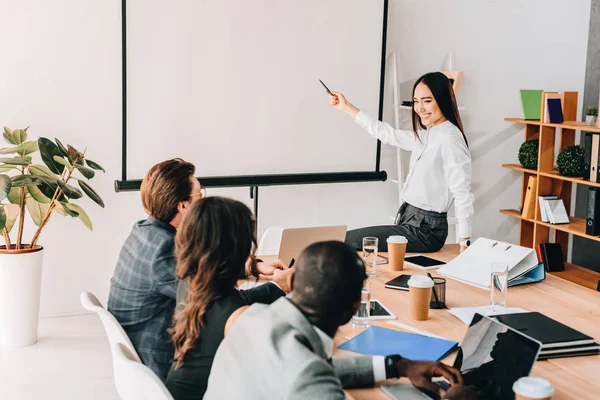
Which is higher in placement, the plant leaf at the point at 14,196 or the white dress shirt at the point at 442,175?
the white dress shirt at the point at 442,175

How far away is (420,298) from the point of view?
207 cm

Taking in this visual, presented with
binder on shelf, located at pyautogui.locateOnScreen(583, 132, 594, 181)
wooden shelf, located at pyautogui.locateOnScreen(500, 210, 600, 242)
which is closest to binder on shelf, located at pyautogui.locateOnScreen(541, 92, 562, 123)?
binder on shelf, located at pyautogui.locateOnScreen(583, 132, 594, 181)

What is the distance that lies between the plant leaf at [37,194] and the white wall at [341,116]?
1.73 feet

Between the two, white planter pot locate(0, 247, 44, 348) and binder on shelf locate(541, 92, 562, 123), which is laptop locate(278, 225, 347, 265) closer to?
white planter pot locate(0, 247, 44, 348)

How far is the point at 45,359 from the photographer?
11.5 feet

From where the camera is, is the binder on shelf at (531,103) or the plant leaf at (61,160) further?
the binder on shelf at (531,103)

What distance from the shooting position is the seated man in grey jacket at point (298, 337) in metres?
1.25

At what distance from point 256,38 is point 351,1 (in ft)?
2.17

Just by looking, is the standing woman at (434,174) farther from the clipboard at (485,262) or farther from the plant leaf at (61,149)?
the plant leaf at (61,149)

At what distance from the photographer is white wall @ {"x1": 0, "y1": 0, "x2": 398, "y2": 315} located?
3.85 metres

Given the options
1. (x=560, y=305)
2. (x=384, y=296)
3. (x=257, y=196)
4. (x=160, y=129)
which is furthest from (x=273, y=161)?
(x=560, y=305)

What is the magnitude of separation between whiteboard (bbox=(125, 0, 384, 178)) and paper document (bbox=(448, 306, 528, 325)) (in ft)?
7.52

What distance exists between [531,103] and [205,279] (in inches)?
143

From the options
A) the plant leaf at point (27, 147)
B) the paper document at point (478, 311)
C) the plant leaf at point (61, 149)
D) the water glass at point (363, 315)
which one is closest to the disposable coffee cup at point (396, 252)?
the paper document at point (478, 311)
